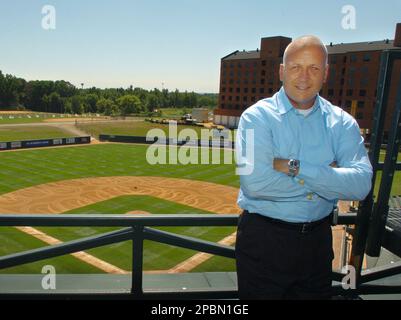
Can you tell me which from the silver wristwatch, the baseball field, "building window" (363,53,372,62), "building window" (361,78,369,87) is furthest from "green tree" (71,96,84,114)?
the silver wristwatch

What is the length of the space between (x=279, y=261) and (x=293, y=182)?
1.72 ft

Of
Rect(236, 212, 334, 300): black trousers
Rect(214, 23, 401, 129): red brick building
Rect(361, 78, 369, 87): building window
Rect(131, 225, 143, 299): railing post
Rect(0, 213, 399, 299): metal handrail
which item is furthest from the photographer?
Rect(361, 78, 369, 87): building window

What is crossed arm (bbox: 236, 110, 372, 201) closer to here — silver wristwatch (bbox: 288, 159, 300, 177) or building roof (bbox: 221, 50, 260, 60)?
silver wristwatch (bbox: 288, 159, 300, 177)

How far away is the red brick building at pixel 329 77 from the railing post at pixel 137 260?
46.5 meters

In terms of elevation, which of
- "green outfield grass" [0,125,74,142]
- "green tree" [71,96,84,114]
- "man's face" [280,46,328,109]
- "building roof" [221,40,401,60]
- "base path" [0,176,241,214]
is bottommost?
"base path" [0,176,241,214]

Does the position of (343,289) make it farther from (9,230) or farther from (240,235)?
(9,230)

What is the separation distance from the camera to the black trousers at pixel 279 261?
7.42 ft

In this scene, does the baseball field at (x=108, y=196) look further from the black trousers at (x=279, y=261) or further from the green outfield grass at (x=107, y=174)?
the black trousers at (x=279, y=261)

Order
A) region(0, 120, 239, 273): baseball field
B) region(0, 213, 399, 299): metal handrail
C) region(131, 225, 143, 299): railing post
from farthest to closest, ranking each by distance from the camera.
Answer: region(0, 120, 239, 273): baseball field → region(131, 225, 143, 299): railing post → region(0, 213, 399, 299): metal handrail

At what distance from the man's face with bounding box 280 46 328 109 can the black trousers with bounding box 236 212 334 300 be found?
0.86 metres

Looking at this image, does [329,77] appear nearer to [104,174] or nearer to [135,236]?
[104,174]

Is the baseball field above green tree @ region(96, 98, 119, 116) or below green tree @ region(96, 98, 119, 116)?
below

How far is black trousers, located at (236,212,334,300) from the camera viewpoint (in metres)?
2.26
